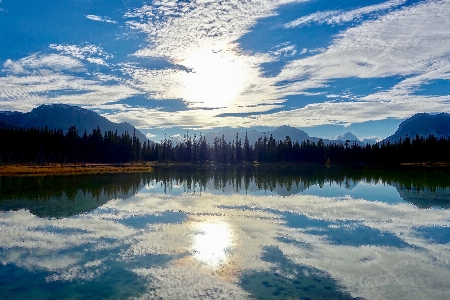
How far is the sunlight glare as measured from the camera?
19062 millimetres

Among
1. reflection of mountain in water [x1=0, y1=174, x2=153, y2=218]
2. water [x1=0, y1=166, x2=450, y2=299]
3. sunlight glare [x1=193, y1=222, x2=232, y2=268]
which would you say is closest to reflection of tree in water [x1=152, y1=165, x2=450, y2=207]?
water [x1=0, y1=166, x2=450, y2=299]

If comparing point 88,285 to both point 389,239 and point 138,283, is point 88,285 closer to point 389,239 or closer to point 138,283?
point 138,283

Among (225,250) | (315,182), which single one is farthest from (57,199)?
(315,182)

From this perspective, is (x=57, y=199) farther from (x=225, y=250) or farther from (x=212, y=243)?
(x=225, y=250)

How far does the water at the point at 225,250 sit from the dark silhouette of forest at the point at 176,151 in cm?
9510

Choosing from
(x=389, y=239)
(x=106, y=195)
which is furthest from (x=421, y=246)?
(x=106, y=195)

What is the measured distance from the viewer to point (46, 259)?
18609mm

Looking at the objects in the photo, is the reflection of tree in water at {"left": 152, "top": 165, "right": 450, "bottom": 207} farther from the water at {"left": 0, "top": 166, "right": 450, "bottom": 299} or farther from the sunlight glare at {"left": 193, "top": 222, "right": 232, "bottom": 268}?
the sunlight glare at {"left": 193, "top": 222, "right": 232, "bottom": 268}

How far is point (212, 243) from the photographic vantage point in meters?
22.4

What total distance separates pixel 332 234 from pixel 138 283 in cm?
1488

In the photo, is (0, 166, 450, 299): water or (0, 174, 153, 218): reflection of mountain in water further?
(0, 174, 153, 218): reflection of mountain in water

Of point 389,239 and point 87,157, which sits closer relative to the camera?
point 389,239

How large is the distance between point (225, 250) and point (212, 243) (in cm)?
197

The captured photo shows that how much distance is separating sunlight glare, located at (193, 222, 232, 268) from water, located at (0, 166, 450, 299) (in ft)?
0.24
